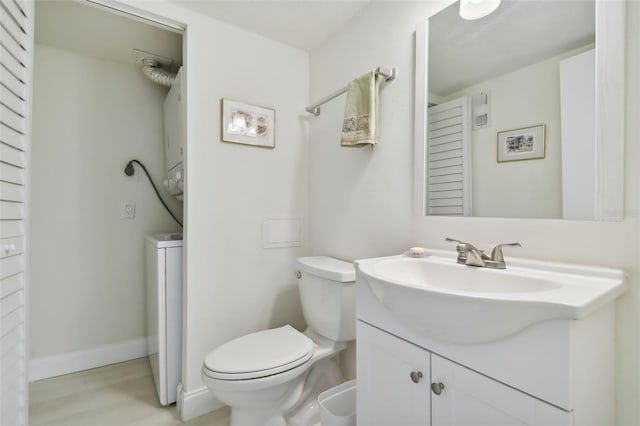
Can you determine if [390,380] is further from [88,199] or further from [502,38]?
[88,199]

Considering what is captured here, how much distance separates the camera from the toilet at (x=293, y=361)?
121cm

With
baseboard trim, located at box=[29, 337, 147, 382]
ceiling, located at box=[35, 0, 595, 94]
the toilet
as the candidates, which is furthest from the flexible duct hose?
baseboard trim, located at box=[29, 337, 147, 382]

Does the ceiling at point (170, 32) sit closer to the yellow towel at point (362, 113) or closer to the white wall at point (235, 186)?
the white wall at point (235, 186)

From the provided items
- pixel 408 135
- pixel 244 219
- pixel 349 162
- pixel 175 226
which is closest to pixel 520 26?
pixel 408 135

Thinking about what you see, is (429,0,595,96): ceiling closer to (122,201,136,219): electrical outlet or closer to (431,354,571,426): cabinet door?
(431,354,571,426): cabinet door

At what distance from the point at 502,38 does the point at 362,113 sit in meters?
0.60

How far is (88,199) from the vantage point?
208 cm

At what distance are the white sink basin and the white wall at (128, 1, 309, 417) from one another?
3.14 ft

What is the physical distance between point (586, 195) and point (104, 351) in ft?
9.17

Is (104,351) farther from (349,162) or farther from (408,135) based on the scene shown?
(408,135)

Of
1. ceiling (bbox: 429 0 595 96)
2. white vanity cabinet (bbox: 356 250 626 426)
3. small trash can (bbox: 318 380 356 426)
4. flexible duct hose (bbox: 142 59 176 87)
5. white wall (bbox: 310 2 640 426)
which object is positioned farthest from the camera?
flexible duct hose (bbox: 142 59 176 87)

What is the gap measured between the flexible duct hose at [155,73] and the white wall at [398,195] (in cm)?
102

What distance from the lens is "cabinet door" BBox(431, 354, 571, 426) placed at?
0.62 metres

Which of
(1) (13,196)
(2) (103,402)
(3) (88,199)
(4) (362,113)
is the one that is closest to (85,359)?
(2) (103,402)
